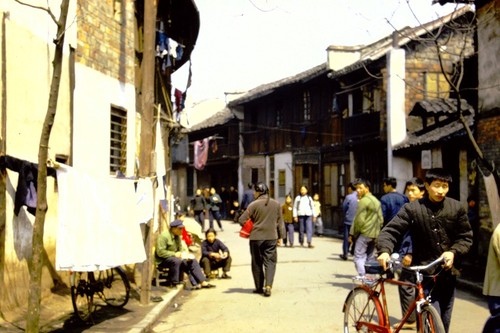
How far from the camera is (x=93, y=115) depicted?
35.9 feet

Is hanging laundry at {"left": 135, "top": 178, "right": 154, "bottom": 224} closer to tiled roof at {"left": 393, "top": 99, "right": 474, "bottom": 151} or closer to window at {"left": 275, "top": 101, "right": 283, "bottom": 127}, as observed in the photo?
tiled roof at {"left": 393, "top": 99, "right": 474, "bottom": 151}

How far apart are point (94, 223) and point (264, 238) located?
408cm

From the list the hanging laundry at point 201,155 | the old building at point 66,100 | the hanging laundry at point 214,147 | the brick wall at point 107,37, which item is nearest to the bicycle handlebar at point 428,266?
the old building at point 66,100

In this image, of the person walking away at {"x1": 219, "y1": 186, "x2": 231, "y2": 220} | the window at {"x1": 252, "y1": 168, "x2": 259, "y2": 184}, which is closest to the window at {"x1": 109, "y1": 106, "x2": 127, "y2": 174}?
the window at {"x1": 252, "y1": 168, "x2": 259, "y2": 184}

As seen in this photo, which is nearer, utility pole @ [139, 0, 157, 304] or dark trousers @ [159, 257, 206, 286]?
utility pole @ [139, 0, 157, 304]

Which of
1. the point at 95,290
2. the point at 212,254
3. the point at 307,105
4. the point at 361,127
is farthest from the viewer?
the point at 307,105

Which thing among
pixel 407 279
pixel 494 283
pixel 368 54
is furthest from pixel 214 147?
pixel 494 283

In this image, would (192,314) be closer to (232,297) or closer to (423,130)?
(232,297)

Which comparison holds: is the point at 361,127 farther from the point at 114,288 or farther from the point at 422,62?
the point at 114,288

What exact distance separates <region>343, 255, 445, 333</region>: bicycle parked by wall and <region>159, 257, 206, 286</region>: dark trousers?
225 inches

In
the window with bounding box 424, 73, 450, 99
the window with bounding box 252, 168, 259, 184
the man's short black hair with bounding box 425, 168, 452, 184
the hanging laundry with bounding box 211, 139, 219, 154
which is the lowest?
the man's short black hair with bounding box 425, 168, 452, 184

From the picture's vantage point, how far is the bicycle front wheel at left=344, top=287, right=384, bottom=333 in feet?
19.9

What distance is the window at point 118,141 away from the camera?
12.2 meters

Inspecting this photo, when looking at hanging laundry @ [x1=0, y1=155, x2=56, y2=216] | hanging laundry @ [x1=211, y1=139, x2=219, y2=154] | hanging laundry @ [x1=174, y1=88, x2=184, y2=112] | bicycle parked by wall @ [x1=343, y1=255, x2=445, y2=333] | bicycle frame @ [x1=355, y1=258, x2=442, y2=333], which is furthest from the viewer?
hanging laundry @ [x1=211, y1=139, x2=219, y2=154]
